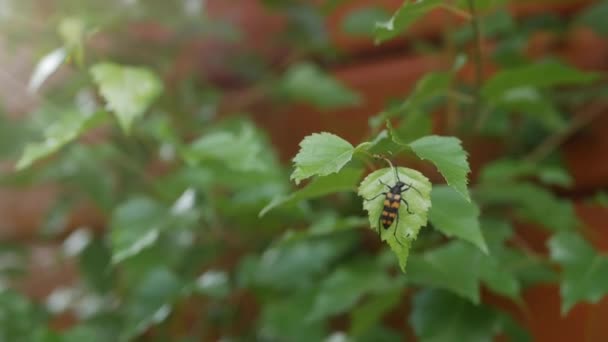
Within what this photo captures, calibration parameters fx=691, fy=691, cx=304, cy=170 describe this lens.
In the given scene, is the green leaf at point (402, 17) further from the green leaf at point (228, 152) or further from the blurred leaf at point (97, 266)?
the blurred leaf at point (97, 266)

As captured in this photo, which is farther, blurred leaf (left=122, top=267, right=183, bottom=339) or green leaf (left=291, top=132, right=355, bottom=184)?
Result: blurred leaf (left=122, top=267, right=183, bottom=339)

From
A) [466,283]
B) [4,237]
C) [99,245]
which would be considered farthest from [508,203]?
[4,237]

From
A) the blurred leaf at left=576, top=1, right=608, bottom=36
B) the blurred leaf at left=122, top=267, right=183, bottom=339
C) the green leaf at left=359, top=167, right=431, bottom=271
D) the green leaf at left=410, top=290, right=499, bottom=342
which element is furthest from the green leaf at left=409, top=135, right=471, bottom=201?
the blurred leaf at left=576, top=1, right=608, bottom=36

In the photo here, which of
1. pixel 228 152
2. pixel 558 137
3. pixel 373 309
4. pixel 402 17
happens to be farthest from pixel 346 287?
pixel 558 137

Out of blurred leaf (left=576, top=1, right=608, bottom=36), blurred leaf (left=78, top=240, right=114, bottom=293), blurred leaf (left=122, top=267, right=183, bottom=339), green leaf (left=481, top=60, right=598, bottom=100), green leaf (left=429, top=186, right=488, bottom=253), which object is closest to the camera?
green leaf (left=429, top=186, right=488, bottom=253)

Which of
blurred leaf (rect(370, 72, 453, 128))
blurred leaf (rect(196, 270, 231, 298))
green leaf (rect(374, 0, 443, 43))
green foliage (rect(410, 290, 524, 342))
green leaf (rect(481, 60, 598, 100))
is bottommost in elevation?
green foliage (rect(410, 290, 524, 342))

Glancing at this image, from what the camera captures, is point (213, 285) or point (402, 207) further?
point (213, 285)

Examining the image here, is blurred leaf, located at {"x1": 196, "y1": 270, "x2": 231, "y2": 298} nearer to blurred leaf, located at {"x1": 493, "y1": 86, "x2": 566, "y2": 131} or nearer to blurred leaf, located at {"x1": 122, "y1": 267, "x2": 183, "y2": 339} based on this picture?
blurred leaf, located at {"x1": 122, "y1": 267, "x2": 183, "y2": 339}

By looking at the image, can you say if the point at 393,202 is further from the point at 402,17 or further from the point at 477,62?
the point at 477,62

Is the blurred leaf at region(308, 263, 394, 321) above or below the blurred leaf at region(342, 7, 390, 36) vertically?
below
